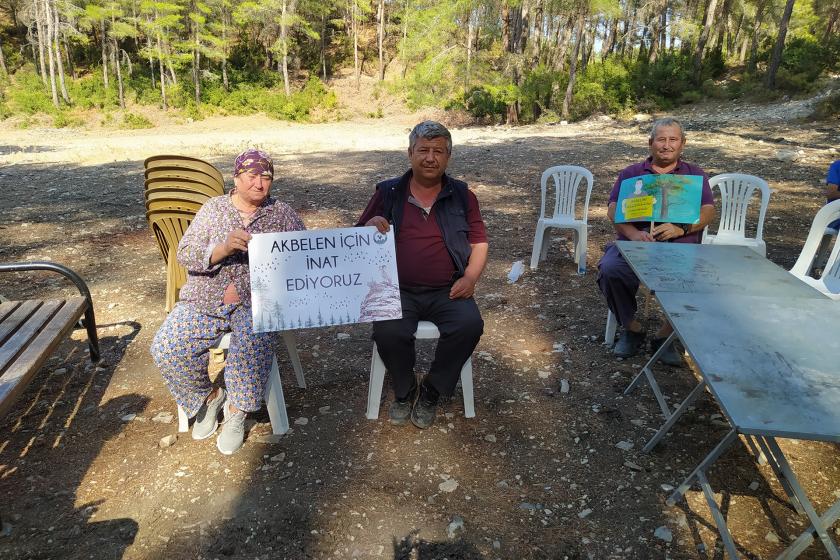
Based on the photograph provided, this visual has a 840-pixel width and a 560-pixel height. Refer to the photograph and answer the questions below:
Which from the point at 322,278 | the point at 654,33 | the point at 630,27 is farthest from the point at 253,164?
the point at 630,27

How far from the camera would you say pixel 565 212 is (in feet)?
18.8

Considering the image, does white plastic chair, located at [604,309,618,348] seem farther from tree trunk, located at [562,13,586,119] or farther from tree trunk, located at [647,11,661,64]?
tree trunk, located at [647,11,661,64]

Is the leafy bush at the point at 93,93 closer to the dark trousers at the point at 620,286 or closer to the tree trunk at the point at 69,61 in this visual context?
the tree trunk at the point at 69,61

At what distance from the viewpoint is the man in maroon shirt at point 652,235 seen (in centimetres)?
367

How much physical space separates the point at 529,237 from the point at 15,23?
160 feet

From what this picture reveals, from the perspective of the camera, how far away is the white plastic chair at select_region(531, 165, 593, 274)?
5438 mm

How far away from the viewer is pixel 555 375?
3.63 metres

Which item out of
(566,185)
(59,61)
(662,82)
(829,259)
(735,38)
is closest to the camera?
(829,259)

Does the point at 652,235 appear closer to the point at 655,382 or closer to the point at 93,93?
the point at 655,382

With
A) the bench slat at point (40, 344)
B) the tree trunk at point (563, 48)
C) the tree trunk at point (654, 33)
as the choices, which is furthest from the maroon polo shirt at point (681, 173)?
the tree trunk at point (654, 33)

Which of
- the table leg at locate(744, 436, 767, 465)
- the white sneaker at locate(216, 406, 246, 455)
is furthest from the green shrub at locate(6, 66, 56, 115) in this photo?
the table leg at locate(744, 436, 767, 465)

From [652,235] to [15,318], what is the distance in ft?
14.0

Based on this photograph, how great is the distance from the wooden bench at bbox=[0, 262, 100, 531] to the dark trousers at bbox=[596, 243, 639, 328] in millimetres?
3592

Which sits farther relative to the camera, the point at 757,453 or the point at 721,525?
the point at 757,453
